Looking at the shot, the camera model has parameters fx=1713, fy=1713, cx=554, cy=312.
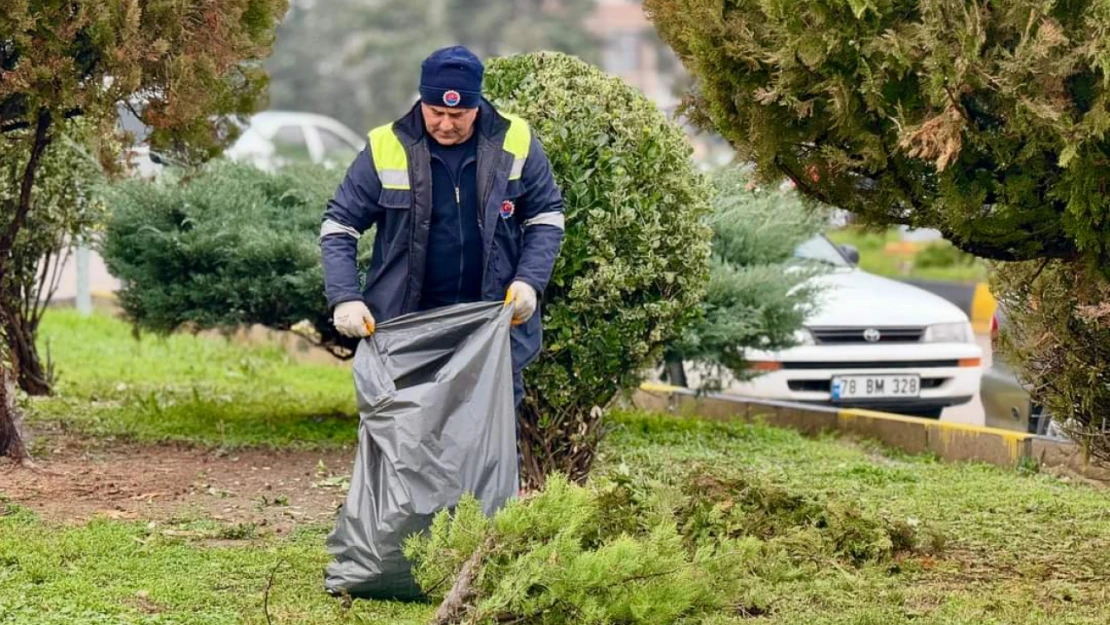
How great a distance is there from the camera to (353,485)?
17.5ft

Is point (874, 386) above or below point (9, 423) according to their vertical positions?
above

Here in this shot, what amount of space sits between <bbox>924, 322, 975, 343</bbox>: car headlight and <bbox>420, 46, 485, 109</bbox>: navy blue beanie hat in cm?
582

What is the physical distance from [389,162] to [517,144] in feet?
1.44

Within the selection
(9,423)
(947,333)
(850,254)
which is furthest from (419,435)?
(850,254)

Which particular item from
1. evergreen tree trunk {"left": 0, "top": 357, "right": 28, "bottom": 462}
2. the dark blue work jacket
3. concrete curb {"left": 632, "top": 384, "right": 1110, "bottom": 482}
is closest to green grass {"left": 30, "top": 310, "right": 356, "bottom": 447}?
evergreen tree trunk {"left": 0, "top": 357, "right": 28, "bottom": 462}

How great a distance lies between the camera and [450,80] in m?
5.45

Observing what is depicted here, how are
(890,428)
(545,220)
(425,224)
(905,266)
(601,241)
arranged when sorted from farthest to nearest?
(905,266) < (890,428) < (601,241) < (545,220) < (425,224)

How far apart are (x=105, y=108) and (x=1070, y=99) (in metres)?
3.73

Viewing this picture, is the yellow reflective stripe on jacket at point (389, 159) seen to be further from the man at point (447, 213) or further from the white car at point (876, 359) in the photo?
the white car at point (876, 359)

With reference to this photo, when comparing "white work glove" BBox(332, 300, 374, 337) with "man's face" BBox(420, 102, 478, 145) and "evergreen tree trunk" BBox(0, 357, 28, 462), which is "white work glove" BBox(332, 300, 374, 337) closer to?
"man's face" BBox(420, 102, 478, 145)

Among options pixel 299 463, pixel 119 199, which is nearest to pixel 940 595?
pixel 299 463

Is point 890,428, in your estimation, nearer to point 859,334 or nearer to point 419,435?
point 859,334

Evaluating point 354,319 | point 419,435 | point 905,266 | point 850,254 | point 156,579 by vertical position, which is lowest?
point 156,579

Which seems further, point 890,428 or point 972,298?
point 972,298
